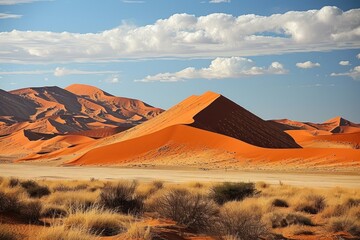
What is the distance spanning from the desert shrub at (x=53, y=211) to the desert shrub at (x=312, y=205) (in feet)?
29.6

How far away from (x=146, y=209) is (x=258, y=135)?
61.9 metres

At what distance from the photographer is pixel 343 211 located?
1731cm

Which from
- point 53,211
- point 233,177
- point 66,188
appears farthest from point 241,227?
point 233,177

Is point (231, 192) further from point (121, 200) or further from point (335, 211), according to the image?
point (121, 200)

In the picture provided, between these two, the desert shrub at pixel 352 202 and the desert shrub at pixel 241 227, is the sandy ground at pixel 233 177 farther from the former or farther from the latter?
the desert shrub at pixel 241 227

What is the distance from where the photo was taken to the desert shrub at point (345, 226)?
46.1ft

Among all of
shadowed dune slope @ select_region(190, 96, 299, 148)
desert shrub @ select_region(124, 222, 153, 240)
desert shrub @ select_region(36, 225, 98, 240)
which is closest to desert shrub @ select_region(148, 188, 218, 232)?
desert shrub @ select_region(124, 222, 153, 240)

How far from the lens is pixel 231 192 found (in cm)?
2058

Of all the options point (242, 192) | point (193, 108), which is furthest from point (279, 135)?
point (242, 192)

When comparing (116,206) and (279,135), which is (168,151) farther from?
(116,206)

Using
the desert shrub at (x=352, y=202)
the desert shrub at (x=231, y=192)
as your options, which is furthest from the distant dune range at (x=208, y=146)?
the desert shrub at (x=231, y=192)

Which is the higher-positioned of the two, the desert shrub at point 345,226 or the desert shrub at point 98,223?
the desert shrub at point 98,223

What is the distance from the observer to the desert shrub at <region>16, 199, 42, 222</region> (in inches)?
510

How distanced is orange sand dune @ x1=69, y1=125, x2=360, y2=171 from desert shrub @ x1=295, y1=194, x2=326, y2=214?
33209 mm
